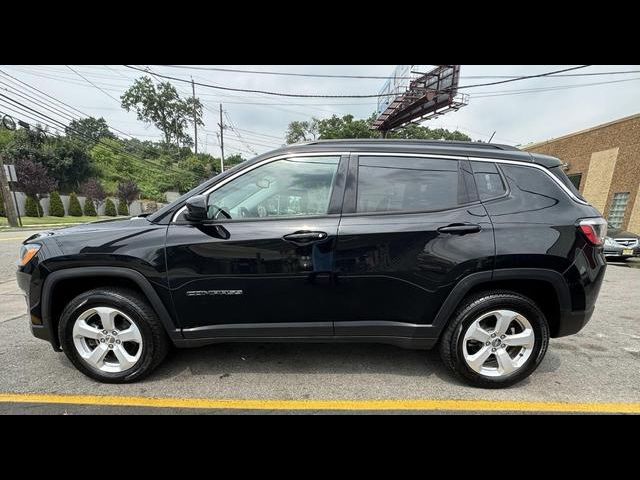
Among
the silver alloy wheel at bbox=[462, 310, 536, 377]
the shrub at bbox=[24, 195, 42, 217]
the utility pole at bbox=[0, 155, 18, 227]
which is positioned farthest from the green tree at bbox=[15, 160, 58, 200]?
the silver alloy wheel at bbox=[462, 310, 536, 377]

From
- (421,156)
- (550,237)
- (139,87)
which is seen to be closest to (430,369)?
(550,237)

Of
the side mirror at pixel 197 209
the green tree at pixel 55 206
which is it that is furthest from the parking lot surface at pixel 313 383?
the green tree at pixel 55 206

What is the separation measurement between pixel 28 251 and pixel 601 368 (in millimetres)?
5017

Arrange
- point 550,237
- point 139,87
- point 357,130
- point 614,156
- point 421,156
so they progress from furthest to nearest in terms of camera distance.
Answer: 1. point 139,87
2. point 357,130
3. point 614,156
4. point 421,156
5. point 550,237

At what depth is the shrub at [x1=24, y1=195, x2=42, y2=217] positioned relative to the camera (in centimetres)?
2231

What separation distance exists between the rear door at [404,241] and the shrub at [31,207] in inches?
1139

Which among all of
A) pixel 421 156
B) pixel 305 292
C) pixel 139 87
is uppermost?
pixel 139 87

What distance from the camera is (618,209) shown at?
1336cm

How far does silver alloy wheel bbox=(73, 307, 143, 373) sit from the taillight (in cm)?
356

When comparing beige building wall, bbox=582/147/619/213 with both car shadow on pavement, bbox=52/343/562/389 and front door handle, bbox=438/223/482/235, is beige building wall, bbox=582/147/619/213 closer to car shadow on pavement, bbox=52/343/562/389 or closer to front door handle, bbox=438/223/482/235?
car shadow on pavement, bbox=52/343/562/389

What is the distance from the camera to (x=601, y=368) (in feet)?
9.29

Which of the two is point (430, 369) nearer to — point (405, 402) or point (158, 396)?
point (405, 402)

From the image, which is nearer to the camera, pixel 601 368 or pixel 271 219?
pixel 271 219

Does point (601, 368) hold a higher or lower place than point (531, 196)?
lower
